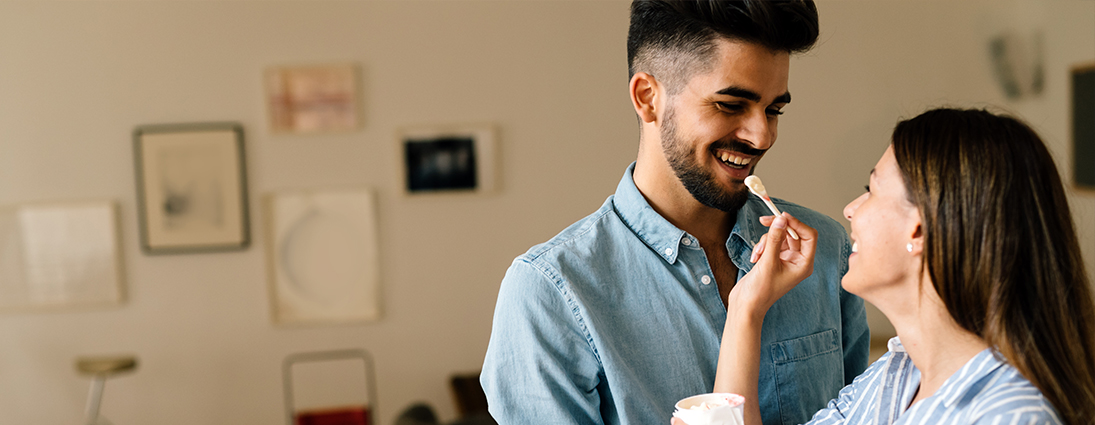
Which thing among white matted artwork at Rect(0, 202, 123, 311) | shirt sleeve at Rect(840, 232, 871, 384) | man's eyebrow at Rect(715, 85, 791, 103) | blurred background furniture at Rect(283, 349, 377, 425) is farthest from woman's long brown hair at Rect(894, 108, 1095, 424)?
white matted artwork at Rect(0, 202, 123, 311)

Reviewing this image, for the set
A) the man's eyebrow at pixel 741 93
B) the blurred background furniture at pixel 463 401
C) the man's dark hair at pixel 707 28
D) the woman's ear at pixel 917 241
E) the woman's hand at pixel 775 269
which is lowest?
the blurred background furniture at pixel 463 401

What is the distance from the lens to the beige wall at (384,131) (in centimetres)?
353

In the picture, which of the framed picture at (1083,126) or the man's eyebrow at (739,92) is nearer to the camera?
the man's eyebrow at (739,92)

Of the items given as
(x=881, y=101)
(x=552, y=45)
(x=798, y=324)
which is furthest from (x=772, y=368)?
(x=881, y=101)

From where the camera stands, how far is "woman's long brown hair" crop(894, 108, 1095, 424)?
972 mm

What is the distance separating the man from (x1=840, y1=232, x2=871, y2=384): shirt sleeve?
0.08 metres

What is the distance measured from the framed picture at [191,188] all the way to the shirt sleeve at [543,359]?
110 inches

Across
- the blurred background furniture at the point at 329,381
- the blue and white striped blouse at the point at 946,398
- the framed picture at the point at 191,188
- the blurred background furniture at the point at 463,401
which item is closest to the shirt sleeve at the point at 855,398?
the blue and white striped blouse at the point at 946,398

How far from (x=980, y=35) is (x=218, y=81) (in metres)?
3.78

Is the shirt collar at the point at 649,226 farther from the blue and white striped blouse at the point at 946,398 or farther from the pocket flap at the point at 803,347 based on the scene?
the blue and white striped blouse at the point at 946,398

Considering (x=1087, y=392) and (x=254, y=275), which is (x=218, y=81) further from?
(x=1087, y=392)

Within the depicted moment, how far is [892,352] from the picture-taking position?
1.19 metres

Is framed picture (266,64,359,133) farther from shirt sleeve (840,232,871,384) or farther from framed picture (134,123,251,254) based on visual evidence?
shirt sleeve (840,232,871,384)

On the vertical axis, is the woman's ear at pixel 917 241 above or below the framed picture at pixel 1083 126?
below
